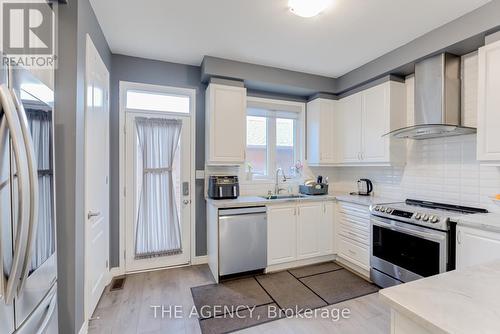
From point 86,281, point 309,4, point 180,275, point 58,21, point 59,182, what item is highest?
point 309,4

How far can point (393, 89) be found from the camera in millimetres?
2943

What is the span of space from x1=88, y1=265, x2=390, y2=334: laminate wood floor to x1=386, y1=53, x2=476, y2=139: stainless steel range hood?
5.94 ft

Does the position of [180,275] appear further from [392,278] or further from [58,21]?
[58,21]

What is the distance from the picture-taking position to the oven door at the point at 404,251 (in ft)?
6.89

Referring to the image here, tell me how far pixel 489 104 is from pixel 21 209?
125 inches

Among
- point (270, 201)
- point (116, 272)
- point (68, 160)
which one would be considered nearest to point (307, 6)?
point (270, 201)

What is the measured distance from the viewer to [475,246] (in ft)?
6.13

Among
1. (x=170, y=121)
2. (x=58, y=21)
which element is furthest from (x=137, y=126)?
(x=58, y=21)

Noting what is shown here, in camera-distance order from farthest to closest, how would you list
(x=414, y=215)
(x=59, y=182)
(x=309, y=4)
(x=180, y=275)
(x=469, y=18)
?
(x=180, y=275)
(x=414, y=215)
(x=469, y=18)
(x=309, y=4)
(x=59, y=182)

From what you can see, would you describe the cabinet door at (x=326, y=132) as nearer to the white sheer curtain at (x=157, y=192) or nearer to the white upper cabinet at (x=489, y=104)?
the white upper cabinet at (x=489, y=104)

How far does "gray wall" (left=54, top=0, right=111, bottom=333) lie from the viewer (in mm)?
1655

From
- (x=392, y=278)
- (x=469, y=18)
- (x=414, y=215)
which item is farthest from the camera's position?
(x=392, y=278)

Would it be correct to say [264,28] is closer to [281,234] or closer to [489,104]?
[489,104]

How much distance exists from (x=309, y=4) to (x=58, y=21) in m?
1.86
